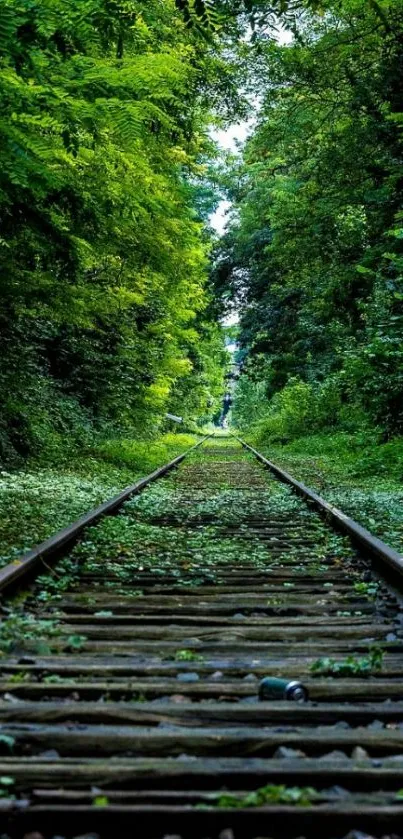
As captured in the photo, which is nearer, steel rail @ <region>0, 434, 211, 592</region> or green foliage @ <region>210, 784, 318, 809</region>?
green foliage @ <region>210, 784, 318, 809</region>

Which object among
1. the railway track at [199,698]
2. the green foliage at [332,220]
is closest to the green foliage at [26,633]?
the railway track at [199,698]

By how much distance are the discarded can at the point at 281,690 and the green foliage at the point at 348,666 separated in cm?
31

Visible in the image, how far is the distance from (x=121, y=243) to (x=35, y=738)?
8801 mm

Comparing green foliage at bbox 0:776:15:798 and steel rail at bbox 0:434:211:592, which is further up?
steel rail at bbox 0:434:211:592

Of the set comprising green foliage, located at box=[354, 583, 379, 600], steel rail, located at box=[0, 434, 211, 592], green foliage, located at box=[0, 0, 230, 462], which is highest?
green foliage, located at box=[0, 0, 230, 462]

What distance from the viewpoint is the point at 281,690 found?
2697mm

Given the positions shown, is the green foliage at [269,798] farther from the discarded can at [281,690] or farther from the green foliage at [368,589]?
the green foliage at [368,589]

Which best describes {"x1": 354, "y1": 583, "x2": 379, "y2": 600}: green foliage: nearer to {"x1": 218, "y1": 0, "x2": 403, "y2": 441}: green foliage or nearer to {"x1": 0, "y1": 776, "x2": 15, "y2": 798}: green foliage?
{"x1": 0, "y1": 776, "x2": 15, "y2": 798}: green foliage

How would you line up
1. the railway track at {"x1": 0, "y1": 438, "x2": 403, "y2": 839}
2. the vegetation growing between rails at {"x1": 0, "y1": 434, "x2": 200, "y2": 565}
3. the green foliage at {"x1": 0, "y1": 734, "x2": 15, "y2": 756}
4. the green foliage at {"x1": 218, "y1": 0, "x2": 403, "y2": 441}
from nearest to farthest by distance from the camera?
1. the railway track at {"x1": 0, "y1": 438, "x2": 403, "y2": 839}
2. the green foliage at {"x1": 0, "y1": 734, "x2": 15, "y2": 756}
3. the vegetation growing between rails at {"x1": 0, "y1": 434, "x2": 200, "y2": 565}
4. the green foliage at {"x1": 218, "y1": 0, "x2": 403, "y2": 441}

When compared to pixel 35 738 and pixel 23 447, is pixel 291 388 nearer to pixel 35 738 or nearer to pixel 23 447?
pixel 23 447

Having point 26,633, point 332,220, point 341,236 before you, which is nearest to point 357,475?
point 332,220

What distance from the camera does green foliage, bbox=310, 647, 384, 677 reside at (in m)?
3.00

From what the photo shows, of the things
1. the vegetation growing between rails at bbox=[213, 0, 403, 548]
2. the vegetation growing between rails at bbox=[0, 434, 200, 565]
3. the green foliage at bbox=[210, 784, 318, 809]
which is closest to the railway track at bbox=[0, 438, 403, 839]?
the green foliage at bbox=[210, 784, 318, 809]

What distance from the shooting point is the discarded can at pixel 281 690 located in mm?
2668
